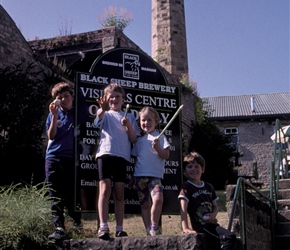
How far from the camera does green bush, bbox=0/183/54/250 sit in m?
4.73

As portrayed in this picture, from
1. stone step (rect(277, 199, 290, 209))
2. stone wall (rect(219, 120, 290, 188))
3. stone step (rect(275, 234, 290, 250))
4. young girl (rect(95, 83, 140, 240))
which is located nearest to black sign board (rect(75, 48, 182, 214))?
young girl (rect(95, 83, 140, 240))

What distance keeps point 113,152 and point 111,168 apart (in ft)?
0.49

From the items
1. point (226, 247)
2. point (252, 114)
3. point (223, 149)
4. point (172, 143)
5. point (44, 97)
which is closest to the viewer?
point (226, 247)

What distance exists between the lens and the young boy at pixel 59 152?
16.7 feet

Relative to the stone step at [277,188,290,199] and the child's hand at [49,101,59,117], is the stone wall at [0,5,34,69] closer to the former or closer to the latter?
the stone step at [277,188,290,199]

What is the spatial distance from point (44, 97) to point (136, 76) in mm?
4142

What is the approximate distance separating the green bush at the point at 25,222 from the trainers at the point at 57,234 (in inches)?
2.3

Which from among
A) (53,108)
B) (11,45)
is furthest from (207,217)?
(11,45)

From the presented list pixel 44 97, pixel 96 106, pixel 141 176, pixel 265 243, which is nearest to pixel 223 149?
pixel 44 97

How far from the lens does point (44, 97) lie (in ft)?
35.6

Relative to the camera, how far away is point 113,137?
4957 millimetres

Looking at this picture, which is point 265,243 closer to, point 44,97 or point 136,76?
point 136,76

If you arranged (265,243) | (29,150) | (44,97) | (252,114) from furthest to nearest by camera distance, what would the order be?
(252,114) → (44,97) → (29,150) → (265,243)

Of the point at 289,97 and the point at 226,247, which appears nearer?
the point at 226,247
